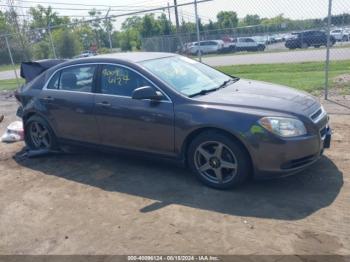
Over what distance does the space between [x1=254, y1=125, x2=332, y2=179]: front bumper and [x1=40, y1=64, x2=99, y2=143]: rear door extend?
2426mm

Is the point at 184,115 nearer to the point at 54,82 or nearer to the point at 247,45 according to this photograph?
the point at 54,82

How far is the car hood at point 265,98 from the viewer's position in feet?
14.2

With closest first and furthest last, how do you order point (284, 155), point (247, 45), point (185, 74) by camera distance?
point (284, 155)
point (185, 74)
point (247, 45)

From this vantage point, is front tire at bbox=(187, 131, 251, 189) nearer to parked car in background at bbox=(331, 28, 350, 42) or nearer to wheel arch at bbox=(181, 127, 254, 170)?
wheel arch at bbox=(181, 127, 254, 170)

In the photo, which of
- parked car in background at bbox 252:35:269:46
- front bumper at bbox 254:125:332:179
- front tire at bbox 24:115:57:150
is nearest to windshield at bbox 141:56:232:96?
front bumper at bbox 254:125:332:179

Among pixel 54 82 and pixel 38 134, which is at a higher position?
pixel 54 82

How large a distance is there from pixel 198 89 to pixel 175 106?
47 cm

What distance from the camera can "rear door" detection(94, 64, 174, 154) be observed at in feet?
15.5

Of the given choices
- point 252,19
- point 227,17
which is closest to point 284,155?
point 252,19

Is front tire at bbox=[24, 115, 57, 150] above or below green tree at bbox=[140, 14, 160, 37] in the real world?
below

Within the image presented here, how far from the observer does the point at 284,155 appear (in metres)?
4.09

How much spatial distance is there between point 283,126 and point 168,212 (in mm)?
1514

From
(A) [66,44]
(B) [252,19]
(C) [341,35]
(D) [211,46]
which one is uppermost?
(B) [252,19]

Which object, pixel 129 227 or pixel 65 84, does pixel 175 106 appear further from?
pixel 65 84
